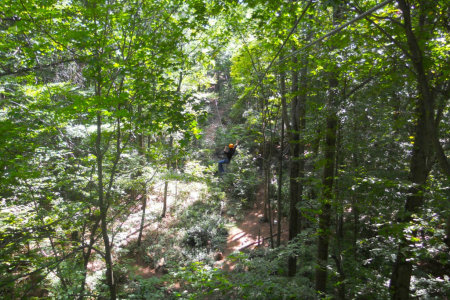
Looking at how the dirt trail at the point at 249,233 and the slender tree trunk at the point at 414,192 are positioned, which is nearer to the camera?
the slender tree trunk at the point at 414,192

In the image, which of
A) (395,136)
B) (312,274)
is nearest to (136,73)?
(395,136)

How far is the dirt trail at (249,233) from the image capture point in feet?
35.8

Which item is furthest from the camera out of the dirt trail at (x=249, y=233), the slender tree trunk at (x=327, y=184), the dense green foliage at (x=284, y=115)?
the dirt trail at (x=249, y=233)

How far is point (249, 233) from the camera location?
40.4 ft

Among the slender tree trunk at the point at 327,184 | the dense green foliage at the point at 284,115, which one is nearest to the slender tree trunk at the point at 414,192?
the dense green foliage at the point at 284,115

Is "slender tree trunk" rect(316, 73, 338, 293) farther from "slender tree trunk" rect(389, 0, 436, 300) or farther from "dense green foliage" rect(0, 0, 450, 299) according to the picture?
"slender tree trunk" rect(389, 0, 436, 300)

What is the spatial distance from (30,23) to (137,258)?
31.8 ft

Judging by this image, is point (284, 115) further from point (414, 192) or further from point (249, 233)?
point (249, 233)

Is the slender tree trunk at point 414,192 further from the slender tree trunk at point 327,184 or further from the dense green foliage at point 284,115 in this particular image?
the slender tree trunk at point 327,184

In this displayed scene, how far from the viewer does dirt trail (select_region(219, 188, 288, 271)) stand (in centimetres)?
1091

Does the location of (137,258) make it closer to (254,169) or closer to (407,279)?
(254,169)

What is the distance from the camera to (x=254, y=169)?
1566cm

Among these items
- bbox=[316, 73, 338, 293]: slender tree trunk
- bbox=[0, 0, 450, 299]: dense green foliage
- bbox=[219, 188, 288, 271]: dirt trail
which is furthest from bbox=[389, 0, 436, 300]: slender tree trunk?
bbox=[219, 188, 288, 271]: dirt trail

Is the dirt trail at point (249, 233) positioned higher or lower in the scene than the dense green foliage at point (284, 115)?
lower
